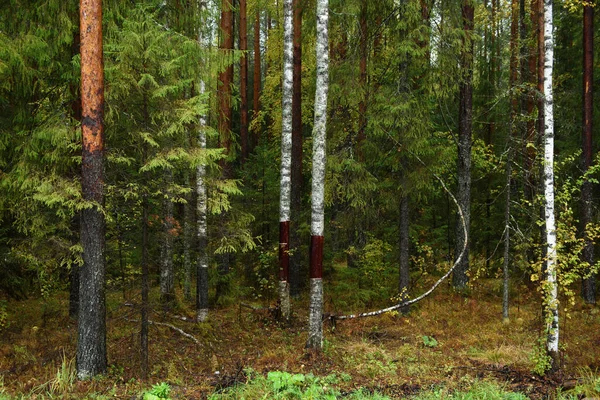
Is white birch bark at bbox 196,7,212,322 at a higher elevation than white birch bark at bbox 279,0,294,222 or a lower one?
lower

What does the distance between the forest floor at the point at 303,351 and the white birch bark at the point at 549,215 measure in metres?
0.63

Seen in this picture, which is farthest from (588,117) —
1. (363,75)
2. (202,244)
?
(202,244)

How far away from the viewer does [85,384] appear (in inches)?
270

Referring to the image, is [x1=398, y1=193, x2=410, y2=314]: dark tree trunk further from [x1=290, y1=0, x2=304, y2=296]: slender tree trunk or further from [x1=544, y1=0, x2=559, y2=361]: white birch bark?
[x1=544, y1=0, x2=559, y2=361]: white birch bark

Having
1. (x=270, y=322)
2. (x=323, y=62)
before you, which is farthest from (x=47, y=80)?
(x=270, y=322)

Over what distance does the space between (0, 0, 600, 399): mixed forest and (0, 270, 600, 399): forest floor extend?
2.6 inches

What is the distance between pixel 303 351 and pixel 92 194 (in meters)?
5.09

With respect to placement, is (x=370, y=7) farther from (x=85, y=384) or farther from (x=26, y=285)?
(x=26, y=285)

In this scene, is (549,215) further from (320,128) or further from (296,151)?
(296,151)

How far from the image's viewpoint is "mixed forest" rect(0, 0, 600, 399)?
721 cm

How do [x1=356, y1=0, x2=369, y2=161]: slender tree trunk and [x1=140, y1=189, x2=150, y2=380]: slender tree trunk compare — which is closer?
[x1=140, y1=189, x2=150, y2=380]: slender tree trunk

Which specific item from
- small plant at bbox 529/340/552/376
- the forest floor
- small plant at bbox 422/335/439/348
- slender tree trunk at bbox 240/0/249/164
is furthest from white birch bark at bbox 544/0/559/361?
slender tree trunk at bbox 240/0/249/164

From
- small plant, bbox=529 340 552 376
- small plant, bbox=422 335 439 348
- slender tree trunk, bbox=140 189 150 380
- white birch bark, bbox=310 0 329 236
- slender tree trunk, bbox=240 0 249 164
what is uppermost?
slender tree trunk, bbox=240 0 249 164

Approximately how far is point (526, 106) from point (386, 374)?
13.6 m
